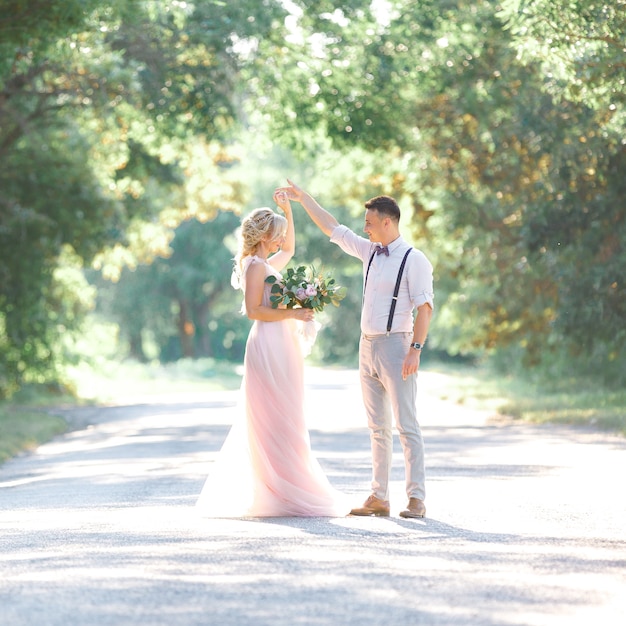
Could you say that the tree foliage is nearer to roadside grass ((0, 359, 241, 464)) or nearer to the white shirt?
roadside grass ((0, 359, 241, 464))

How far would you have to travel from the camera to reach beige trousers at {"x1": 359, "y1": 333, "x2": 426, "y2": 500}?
10.8 meters

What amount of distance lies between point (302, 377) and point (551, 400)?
18.8 m

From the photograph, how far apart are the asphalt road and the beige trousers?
0.35 m

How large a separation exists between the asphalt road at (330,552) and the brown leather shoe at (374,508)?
206 mm

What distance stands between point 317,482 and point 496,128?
59.5 feet

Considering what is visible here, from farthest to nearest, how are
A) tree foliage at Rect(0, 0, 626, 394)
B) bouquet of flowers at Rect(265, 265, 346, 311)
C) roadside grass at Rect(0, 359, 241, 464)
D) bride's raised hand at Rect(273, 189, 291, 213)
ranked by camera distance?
tree foliage at Rect(0, 0, 626, 394), roadside grass at Rect(0, 359, 241, 464), bride's raised hand at Rect(273, 189, 291, 213), bouquet of flowers at Rect(265, 265, 346, 311)

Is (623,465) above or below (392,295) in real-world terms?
below

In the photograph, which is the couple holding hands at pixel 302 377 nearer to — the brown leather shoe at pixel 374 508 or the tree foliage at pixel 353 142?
the brown leather shoe at pixel 374 508

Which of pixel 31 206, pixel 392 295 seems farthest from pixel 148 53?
pixel 392 295

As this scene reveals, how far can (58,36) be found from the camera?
17.5 metres

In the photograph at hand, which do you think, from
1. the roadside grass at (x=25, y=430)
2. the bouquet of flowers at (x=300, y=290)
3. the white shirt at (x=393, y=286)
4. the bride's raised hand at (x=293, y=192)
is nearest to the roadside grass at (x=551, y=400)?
the roadside grass at (x=25, y=430)

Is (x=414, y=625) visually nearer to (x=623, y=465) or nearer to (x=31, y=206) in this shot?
(x=623, y=465)

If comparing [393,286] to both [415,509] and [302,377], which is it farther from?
[415,509]

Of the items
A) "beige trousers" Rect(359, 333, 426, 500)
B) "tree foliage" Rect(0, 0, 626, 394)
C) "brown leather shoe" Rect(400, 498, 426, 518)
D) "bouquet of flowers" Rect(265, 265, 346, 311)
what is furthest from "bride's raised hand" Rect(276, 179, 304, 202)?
"tree foliage" Rect(0, 0, 626, 394)
